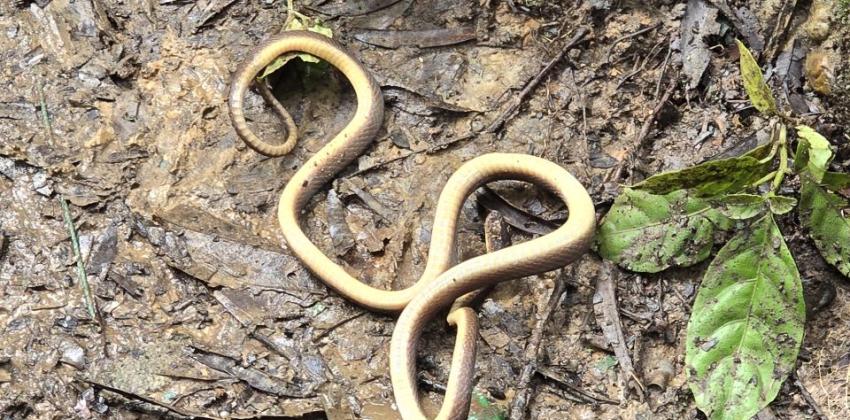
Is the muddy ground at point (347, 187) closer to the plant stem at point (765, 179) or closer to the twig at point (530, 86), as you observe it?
the twig at point (530, 86)

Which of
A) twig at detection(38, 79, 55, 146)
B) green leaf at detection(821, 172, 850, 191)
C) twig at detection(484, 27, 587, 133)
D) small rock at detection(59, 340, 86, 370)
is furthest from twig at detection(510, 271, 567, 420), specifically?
twig at detection(38, 79, 55, 146)

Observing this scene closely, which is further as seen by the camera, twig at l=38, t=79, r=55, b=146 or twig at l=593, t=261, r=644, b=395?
twig at l=38, t=79, r=55, b=146

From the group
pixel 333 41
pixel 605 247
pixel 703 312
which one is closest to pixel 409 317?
pixel 605 247

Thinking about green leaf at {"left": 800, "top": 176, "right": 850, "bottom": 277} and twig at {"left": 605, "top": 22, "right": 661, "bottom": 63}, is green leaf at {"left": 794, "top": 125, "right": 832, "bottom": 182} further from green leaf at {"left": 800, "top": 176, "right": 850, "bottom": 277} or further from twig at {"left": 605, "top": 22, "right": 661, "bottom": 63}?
twig at {"left": 605, "top": 22, "right": 661, "bottom": 63}

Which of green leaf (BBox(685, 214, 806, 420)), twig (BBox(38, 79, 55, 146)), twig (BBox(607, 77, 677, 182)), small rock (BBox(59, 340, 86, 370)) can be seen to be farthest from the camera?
twig (BBox(38, 79, 55, 146))

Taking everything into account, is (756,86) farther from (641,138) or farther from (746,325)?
(746,325)

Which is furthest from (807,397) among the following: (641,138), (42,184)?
(42,184)

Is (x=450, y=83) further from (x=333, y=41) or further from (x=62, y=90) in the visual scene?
(x=62, y=90)
